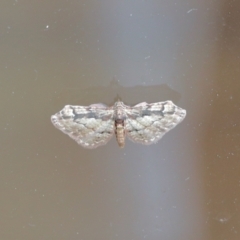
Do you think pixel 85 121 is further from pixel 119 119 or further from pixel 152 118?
pixel 152 118

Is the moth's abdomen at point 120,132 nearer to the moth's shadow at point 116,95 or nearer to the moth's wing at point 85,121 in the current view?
the moth's wing at point 85,121

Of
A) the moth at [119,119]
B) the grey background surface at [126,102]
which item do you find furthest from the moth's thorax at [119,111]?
the grey background surface at [126,102]

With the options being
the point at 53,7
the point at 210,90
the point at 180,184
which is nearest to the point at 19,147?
the point at 53,7

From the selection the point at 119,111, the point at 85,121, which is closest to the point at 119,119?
the point at 119,111

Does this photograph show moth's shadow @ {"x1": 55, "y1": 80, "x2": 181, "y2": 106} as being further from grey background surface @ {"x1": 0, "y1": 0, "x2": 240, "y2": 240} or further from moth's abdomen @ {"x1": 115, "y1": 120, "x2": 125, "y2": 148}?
moth's abdomen @ {"x1": 115, "y1": 120, "x2": 125, "y2": 148}

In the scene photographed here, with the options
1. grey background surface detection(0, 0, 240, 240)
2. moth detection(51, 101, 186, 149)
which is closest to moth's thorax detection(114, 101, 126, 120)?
moth detection(51, 101, 186, 149)

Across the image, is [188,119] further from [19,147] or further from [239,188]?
[19,147]
